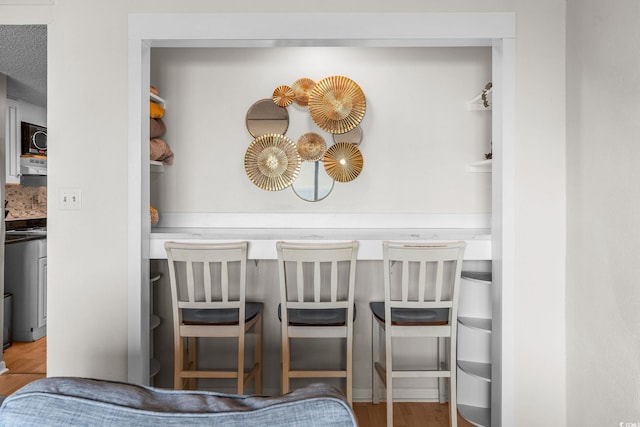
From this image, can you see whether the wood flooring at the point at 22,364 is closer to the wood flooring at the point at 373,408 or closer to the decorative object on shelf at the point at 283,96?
the wood flooring at the point at 373,408

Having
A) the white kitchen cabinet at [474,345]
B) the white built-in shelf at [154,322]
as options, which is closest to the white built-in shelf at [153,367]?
the white built-in shelf at [154,322]

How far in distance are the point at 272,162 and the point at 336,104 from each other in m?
0.59

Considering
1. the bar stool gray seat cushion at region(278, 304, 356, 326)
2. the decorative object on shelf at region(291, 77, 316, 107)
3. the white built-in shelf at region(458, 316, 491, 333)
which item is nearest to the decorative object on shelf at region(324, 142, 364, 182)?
the decorative object on shelf at region(291, 77, 316, 107)

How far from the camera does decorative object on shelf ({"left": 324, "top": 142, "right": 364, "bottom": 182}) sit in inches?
119

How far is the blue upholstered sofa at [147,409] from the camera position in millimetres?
638

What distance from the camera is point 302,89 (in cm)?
301

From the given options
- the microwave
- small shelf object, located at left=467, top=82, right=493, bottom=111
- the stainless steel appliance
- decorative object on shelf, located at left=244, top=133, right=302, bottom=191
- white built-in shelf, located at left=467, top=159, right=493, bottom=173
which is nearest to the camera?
small shelf object, located at left=467, top=82, right=493, bottom=111

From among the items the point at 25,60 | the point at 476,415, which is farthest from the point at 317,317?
the point at 25,60

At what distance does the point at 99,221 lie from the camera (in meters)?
2.24

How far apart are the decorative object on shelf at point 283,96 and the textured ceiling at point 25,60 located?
4.52ft

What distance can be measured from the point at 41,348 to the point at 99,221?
2.17 m

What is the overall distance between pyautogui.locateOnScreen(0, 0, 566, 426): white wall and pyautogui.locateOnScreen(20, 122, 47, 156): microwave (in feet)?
8.20

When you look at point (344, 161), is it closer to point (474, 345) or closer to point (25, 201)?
point (474, 345)

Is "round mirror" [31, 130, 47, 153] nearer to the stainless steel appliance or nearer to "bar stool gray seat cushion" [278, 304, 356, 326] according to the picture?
the stainless steel appliance
